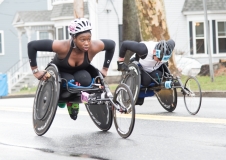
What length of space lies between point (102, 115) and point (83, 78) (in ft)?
2.17

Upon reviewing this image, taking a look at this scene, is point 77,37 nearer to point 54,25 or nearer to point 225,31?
point 225,31

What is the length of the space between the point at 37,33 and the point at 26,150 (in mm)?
41310

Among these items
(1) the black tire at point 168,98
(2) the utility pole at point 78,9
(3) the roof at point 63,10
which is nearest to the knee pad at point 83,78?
(1) the black tire at point 168,98

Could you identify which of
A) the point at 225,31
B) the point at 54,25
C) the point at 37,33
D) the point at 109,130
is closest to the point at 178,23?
the point at 225,31

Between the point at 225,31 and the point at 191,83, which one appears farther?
the point at 225,31

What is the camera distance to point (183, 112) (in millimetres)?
14055

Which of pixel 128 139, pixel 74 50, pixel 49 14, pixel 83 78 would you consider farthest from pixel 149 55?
pixel 49 14

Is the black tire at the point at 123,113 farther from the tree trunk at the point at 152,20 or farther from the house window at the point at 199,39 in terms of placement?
the house window at the point at 199,39

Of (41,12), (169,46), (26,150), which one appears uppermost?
(41,12)

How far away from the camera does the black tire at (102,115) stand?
1056 centimetres

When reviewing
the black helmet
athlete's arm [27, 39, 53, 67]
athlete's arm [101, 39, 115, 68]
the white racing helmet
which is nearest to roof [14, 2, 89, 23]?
the black helmet

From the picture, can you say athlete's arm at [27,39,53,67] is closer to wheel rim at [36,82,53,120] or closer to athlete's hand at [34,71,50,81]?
athlete's hand at [34,71,50,81]

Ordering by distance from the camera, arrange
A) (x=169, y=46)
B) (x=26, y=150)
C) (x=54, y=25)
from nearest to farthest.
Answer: (x=26, y=150) → (x=169, y=46) → (x=54, y=25)

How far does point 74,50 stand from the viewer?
10.4 metres
